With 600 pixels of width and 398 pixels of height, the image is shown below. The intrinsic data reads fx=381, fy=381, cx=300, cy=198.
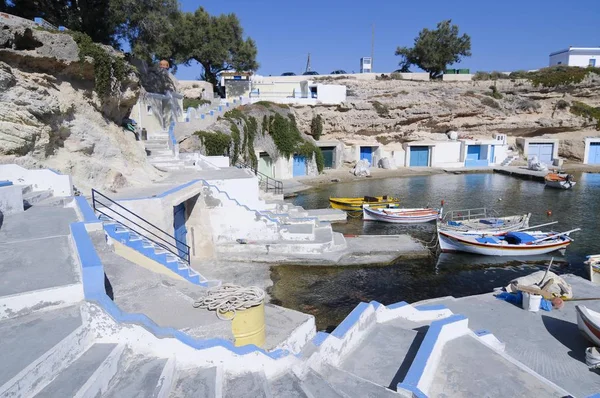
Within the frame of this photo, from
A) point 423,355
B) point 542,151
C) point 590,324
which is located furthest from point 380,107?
point 423,355

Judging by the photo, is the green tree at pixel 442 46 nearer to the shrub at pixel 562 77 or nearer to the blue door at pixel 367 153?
the shrub at pixel 562 77

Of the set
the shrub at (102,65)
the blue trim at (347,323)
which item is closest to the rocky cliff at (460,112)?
the shrub at (102,65)

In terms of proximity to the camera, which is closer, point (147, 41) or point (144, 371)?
point (144, 371)

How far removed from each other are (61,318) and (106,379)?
3.57 ft

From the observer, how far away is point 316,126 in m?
45.8

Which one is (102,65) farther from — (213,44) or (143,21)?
(213,44)

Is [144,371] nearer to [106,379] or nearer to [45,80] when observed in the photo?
[106,379]

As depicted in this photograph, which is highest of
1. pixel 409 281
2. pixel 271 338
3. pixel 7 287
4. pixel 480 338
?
pixel 7 287

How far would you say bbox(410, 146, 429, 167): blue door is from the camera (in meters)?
48.5

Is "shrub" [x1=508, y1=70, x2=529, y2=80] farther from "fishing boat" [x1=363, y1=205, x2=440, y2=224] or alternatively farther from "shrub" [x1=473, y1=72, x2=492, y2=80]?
"fishing boat" [x1=363, y1=205, x2=440, y2=224]

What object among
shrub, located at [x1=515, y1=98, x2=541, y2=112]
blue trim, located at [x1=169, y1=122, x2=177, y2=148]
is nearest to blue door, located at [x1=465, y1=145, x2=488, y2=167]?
shrub, located at [x1=515, y1=98, x2=541, y2=112]

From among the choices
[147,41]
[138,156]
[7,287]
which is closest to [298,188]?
[147,41]

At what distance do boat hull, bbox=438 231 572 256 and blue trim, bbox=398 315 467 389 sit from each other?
37.7 ft

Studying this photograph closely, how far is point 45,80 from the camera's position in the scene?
1379 centimetres
